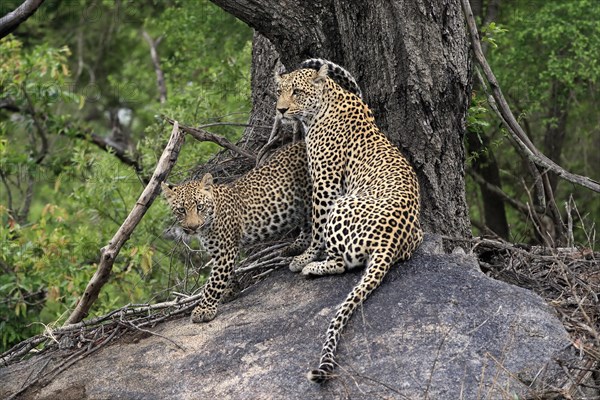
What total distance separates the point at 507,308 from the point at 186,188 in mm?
3402

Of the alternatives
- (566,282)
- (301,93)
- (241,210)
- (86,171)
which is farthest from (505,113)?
(86,171)

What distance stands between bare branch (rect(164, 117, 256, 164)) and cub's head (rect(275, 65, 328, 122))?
3.08 feet

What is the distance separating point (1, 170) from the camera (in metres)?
17.1

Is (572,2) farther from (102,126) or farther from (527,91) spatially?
(102,126)

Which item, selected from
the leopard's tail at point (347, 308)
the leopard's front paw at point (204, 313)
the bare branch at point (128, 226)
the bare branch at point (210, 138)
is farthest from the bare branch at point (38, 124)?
the leopard's tail at point (347, 308)

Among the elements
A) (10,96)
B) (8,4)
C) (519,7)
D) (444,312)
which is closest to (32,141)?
(10,96)

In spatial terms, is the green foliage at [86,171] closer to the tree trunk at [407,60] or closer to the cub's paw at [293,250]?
the cub's paw at [293,250]

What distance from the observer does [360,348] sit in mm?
9094

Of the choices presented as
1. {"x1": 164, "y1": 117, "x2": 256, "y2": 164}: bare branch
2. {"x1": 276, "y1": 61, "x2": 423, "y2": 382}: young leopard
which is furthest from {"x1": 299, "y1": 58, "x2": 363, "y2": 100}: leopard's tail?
{"x1": 164, "y1": 117, "x2": 256, "y2": 164}: bare branch

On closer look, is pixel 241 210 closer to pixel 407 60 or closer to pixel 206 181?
pixel 206 181

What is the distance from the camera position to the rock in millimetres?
8719

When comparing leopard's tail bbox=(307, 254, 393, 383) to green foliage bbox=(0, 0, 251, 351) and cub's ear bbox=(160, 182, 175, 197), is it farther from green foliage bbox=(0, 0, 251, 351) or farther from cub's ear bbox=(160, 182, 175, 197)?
green foliage bbox=(0, 0, 251, 351)

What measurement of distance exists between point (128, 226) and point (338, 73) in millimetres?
2724

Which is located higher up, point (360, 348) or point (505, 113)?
point (505, 113)
